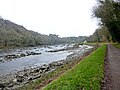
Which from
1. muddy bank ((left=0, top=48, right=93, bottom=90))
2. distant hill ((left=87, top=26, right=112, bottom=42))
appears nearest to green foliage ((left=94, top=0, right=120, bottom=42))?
distant hill ((left=87, top=26, right=112, bottom=42))

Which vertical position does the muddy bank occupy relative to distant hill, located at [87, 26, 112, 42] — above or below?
below

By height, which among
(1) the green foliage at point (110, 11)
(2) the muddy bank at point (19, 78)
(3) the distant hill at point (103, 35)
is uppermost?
(1) the green foliage at point (110, 11)

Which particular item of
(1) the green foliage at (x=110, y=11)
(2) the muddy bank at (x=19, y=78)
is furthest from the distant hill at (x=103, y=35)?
(2) the muddy bank at (x=19, y=78)

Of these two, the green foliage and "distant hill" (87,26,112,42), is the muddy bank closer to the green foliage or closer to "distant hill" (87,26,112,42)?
the green foliage

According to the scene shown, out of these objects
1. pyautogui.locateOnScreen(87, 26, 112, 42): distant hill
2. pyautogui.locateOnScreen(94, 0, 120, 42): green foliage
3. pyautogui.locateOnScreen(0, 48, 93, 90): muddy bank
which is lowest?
pyautogui.locateOnScreen(0, 48, 93, 90): muddy bank

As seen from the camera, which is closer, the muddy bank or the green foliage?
the muddy bank

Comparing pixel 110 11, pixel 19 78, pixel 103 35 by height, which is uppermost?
pixel 110 11

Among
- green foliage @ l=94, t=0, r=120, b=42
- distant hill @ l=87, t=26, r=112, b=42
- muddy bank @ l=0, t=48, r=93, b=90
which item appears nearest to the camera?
muddy bank @ l=0, t=48, r=93, b=90

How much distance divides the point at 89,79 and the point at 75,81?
128cm

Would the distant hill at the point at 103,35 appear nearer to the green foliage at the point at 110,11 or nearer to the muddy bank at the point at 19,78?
the green foliage at the point at 110,11

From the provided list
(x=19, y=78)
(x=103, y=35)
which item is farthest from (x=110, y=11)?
(x=103, y=35)

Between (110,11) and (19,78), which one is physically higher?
(110,11)

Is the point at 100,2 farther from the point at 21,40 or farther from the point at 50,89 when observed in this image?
the point at 21,40

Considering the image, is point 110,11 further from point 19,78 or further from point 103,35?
point 103,35
